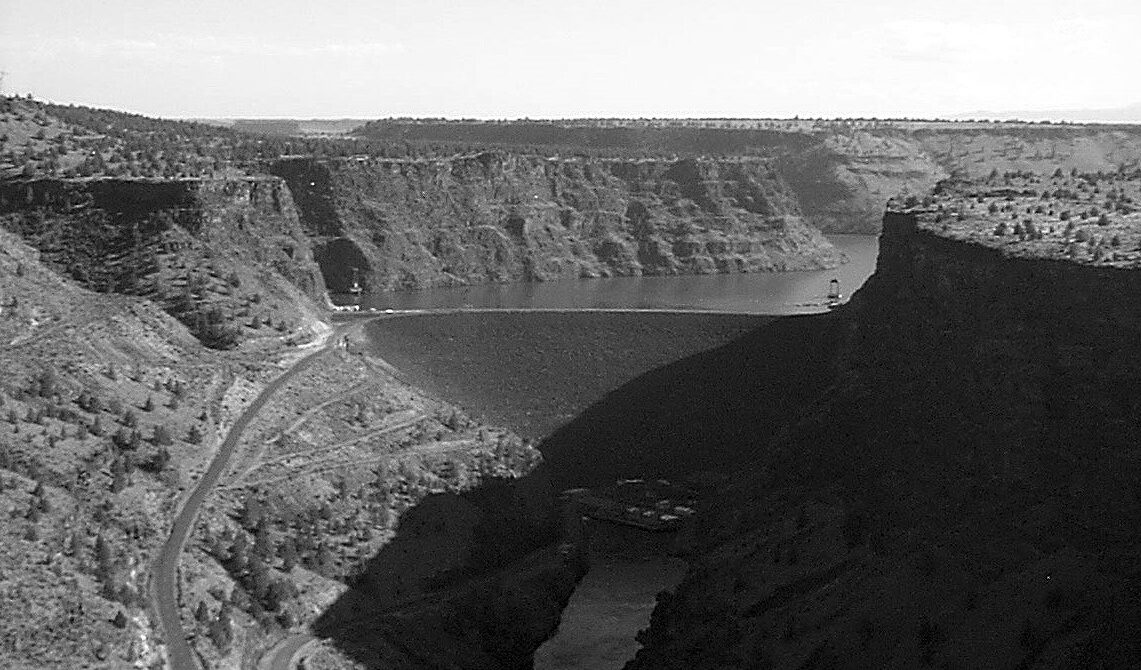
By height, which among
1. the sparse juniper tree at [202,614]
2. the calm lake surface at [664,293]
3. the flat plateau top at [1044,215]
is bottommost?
the sparse juniper tree at [202,614]

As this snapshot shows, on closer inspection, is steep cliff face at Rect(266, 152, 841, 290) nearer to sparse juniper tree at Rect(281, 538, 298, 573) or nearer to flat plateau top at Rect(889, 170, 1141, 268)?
flat plateau top at Rect(889, 170, 1141, 268)

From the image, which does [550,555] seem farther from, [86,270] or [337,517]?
[86,270]

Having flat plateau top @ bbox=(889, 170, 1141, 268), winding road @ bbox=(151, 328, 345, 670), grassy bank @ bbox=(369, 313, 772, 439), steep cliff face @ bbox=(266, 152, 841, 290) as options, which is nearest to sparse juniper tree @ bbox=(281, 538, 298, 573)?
winding road @ bbox=(151, 328, 345, 670)

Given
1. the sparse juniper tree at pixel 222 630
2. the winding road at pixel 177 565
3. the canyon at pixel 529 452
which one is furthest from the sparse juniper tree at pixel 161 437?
the sparse juniper tree at pixel 222 630

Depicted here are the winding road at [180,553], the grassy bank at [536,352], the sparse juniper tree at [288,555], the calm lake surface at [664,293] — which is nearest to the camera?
the winding road at [180,553]

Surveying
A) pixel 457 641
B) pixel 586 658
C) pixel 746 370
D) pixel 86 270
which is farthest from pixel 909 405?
pixel 86 270

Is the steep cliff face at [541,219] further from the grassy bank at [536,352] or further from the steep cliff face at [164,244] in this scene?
the grassy bank at [536,352]
